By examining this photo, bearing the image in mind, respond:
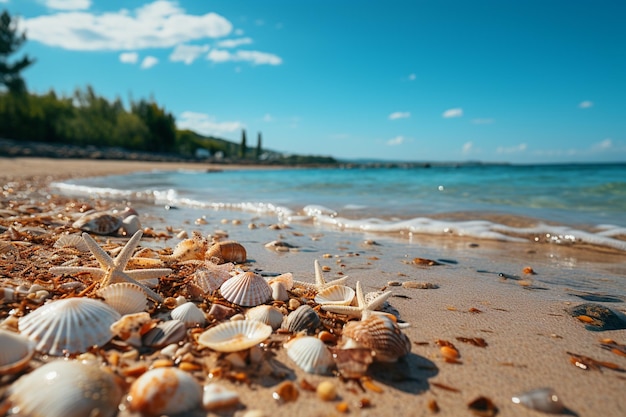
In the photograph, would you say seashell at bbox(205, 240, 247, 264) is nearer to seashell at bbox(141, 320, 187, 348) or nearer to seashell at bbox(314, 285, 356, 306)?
seashell at bbox(314, 285, 356, 306)

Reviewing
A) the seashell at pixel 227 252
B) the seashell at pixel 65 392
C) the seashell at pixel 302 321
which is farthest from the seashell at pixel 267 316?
the seashell at pixel 227 252

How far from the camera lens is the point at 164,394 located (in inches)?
55.2

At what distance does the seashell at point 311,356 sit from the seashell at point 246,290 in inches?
24.7

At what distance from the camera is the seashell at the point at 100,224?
4.50 metres

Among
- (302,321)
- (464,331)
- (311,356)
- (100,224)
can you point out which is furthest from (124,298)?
(100,224)

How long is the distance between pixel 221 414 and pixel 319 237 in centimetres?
411

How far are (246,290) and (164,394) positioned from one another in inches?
42.0

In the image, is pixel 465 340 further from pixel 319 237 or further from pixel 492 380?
pixel 319 237

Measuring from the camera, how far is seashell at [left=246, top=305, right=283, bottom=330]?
2.15 m

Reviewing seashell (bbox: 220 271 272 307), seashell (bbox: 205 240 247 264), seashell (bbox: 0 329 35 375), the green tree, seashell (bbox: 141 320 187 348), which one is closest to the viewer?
seashell (bbox: 0 329 35 375)

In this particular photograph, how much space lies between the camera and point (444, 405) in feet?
5.22

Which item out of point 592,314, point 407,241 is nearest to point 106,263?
point 592,314

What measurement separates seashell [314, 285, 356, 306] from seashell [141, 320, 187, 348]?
923 mm

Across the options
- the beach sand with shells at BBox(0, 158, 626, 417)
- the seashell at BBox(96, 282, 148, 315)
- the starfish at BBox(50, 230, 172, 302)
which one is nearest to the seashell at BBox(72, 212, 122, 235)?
the beach sand with shells at BBox(0, 158, 626, 417)
